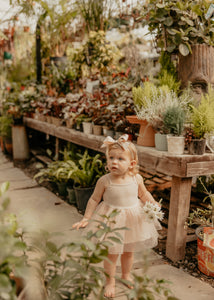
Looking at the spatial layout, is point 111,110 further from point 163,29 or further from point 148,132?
point 163,29

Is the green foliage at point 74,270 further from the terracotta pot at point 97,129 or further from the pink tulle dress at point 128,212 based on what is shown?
the terracotta pot at point 97,129

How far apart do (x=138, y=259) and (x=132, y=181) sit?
0.90 metres

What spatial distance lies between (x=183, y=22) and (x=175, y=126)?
105 cm

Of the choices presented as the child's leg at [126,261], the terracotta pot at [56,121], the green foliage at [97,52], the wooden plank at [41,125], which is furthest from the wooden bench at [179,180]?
the green foliage at [97,52]

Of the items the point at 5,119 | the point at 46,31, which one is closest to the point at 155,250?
the point at 5,119

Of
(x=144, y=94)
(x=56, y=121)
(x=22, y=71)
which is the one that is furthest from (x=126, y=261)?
(x=22, y=71)

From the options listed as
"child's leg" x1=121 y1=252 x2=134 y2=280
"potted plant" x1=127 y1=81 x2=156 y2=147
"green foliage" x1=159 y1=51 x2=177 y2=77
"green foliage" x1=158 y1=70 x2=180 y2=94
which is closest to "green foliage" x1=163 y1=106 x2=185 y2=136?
"potted plant" x1=127 y1=81 x2=156 y2=147

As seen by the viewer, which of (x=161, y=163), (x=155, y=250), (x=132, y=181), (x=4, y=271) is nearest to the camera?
(x=4, y=271)

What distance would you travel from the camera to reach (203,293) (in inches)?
75.9

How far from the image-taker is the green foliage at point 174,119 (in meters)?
2.17

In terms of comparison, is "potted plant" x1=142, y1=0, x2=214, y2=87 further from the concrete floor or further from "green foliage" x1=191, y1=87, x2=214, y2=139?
the concrete floor

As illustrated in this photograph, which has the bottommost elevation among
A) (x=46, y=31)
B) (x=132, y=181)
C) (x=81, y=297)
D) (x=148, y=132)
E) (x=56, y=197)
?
(x=56, y=197)

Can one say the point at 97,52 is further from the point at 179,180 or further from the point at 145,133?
the point at 179,180

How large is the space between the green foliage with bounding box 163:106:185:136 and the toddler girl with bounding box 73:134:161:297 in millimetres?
563
